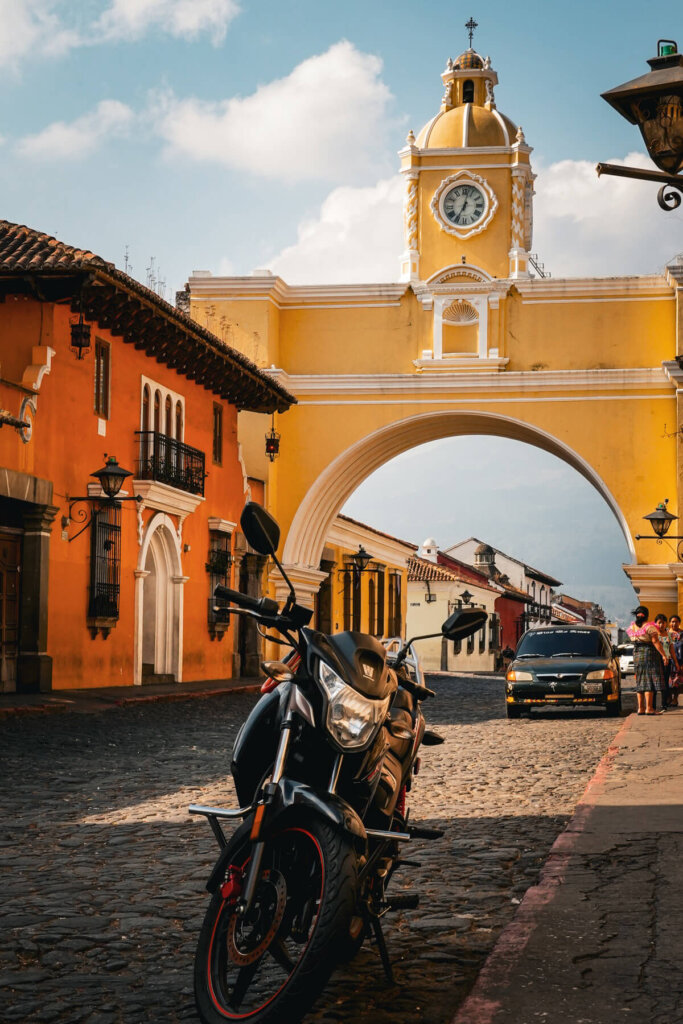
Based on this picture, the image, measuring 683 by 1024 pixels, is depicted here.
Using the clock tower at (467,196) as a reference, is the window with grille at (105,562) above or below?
below

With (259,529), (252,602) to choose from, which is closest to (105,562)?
(252,602)

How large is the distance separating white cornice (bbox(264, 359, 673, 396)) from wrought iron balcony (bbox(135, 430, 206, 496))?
24.4 ft

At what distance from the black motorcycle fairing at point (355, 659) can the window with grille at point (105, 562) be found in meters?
16.6

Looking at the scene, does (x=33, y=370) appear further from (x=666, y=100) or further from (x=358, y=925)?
(x=358, y=925)

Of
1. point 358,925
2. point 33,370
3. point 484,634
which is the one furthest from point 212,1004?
point 484,634

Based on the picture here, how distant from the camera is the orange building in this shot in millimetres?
18375

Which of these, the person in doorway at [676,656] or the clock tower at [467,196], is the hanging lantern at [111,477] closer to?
the person in doorway at [676,656]

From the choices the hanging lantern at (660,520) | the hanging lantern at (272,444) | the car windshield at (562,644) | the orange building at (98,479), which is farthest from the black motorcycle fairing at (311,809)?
the hanging lantern at (272,444)

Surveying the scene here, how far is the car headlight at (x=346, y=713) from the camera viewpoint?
376cm

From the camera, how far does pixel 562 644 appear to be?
783 inches

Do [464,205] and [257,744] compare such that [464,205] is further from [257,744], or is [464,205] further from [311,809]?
[311,809]

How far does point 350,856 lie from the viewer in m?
3.58

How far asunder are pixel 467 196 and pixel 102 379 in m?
13.5

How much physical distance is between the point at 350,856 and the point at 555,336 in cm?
2861
